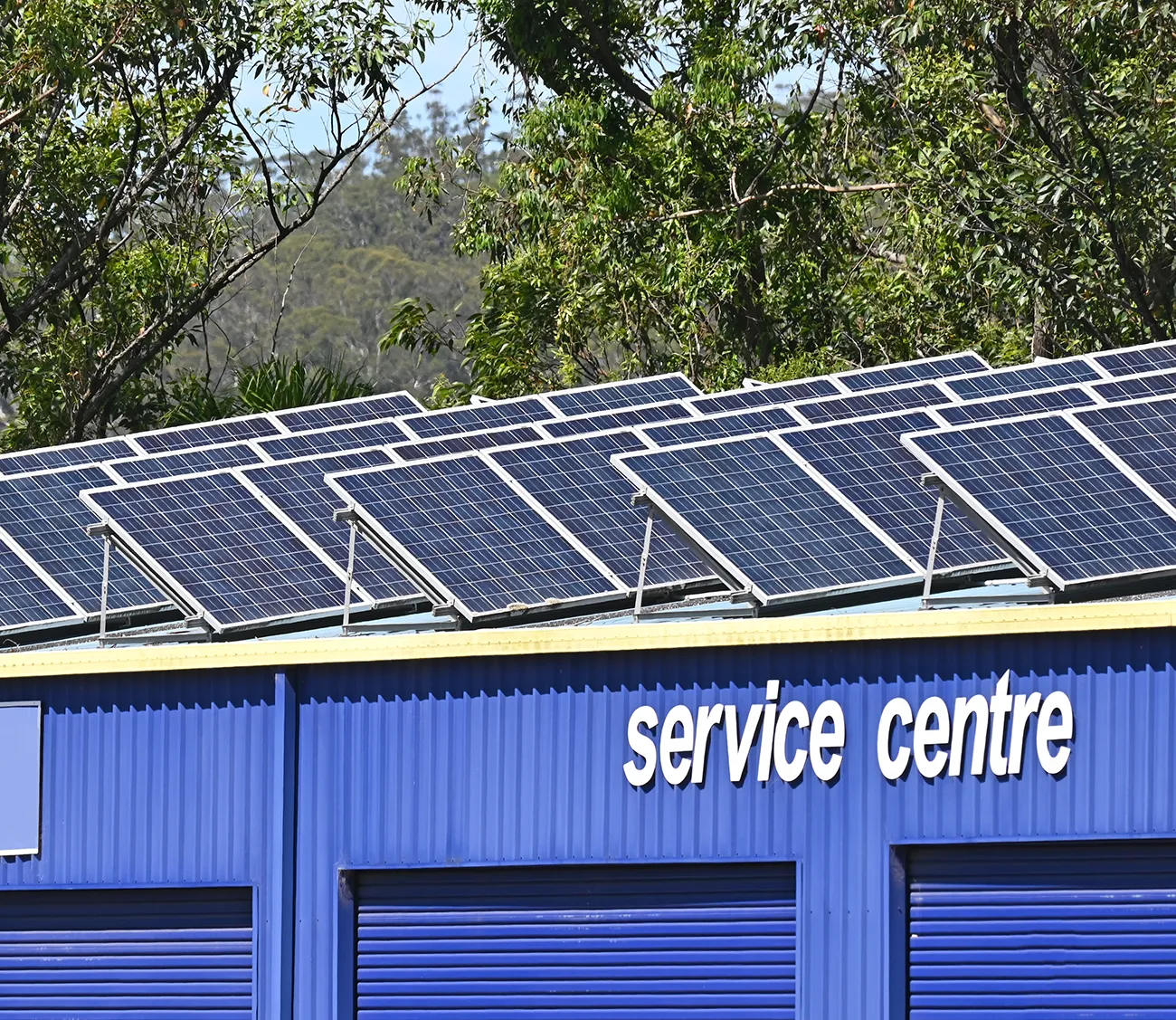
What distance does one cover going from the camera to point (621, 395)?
2455 centimetres

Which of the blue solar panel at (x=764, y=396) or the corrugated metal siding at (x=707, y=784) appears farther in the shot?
the blue solar panel at (x=764, y=396)

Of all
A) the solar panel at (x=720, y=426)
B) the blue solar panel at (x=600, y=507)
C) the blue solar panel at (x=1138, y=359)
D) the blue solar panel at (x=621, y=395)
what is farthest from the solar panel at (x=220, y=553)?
the blue solar panel at (x=1138, y=359)

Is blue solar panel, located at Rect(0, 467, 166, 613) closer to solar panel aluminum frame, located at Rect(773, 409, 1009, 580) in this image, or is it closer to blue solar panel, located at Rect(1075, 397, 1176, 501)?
solar panel aluminum frame, located at Rect(773, 409, 1009, 580)

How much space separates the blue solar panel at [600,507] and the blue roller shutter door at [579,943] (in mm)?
2868

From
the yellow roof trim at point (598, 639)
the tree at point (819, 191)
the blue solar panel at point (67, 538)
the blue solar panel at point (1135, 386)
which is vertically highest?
the tree at point (819, 191)

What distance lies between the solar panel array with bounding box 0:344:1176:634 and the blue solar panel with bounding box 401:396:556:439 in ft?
2.79

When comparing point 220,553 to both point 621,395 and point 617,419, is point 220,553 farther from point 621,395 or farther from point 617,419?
point 621,395

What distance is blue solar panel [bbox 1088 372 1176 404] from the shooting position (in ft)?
65.9

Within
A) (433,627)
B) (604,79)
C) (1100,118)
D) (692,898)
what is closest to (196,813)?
(433,627)

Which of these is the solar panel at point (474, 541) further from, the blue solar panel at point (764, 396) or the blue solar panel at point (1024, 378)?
the blue solar panel at point (1024, 378)

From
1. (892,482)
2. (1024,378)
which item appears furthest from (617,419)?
(892,482)

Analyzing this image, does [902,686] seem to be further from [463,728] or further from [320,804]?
[320,804]

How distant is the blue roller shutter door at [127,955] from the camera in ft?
57.8

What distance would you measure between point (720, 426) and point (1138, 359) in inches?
204
